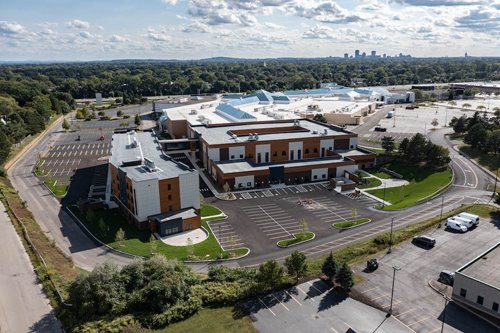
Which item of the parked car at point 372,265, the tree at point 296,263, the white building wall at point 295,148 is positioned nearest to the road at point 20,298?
the tree at point 296,263

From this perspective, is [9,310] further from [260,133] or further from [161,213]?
[260,133]

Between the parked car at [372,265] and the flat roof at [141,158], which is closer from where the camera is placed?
the parked car at [372,265]

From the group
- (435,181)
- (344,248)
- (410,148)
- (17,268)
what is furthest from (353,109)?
(17,268)

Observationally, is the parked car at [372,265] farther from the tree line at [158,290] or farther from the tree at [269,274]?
the tree at [269,274]

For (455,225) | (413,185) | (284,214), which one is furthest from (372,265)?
(413,185)

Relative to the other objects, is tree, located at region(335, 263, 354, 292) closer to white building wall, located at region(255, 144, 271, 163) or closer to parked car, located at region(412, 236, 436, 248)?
parked car, located at region(412, 236, 436, 248)

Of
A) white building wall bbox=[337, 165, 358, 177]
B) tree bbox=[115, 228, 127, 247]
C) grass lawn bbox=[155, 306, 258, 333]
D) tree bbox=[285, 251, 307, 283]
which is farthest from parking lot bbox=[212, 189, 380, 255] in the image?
tree bbox=[115, 228, 127, 247]
